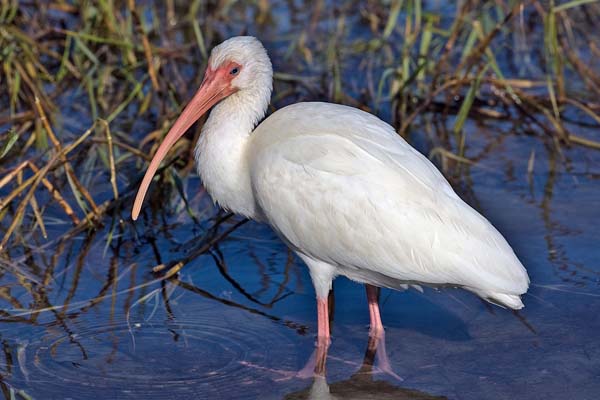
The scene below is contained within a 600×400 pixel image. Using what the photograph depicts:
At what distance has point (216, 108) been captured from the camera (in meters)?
5.89

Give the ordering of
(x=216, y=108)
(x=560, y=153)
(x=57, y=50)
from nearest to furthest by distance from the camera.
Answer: (x=216, y=108) < (x=560, y=153) < (x=57, y=50)

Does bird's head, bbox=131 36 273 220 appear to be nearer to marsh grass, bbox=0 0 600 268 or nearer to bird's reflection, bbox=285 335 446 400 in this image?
marsh grass, bbox=0 0 600 268

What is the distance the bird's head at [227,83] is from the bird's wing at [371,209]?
0.41 metres

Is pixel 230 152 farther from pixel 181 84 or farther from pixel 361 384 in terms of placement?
pixel 181 84

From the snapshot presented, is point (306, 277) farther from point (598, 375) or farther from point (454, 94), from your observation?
point (454, 94)

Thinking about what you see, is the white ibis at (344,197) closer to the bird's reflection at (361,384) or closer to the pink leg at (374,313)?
the pink leg at (374,313)

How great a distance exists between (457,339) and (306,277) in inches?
44.0

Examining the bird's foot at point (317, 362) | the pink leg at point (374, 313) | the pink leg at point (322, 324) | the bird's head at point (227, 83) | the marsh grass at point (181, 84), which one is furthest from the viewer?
the marsh grass at point (181, 84)

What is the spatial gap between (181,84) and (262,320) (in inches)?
121

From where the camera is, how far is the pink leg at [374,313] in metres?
5.65

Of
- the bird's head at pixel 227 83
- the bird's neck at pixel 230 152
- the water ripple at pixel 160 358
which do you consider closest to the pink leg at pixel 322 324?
the water ripple at pixel 160 358

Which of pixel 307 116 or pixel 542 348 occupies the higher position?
pixel 307 116

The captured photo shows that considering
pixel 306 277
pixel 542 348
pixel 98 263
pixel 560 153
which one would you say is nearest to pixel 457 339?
pixel 542 348

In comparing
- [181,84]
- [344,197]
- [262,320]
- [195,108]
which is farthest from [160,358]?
[181,84]
